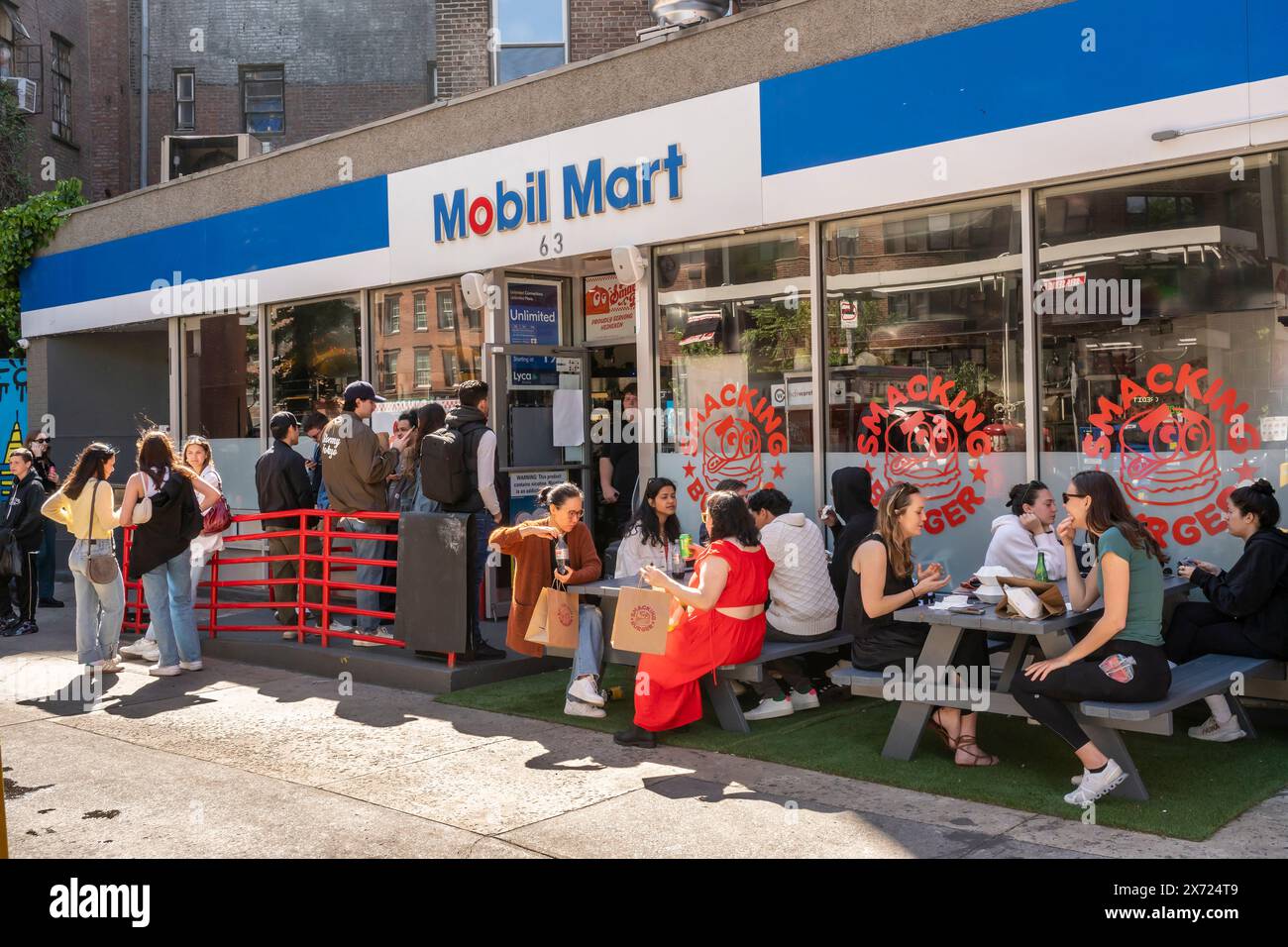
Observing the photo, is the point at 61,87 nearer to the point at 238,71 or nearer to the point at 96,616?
the point at 238,71

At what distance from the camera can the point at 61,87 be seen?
23.9m

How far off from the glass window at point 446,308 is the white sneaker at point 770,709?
20.1 feet

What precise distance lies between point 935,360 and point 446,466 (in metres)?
3.66

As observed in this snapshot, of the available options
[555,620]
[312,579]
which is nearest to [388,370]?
[312,579]

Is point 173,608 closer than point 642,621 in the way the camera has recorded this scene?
No

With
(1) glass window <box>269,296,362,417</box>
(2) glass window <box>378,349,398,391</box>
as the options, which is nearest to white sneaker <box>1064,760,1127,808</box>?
(2) glass window <box>378,349,398,391</box>

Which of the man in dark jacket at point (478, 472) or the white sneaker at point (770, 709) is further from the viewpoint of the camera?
the man in dark jacket at point (478, 472)

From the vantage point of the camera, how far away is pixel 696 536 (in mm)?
10023

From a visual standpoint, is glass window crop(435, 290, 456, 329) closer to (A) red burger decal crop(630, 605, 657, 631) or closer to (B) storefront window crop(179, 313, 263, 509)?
(B) storefront window crop(179, 313, 263, 509)

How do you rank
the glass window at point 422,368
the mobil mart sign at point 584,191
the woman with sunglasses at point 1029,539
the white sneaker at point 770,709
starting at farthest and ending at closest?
1. the glass window at point 422,368
2. the mobil mart sign at point 584,191
3. the white sneaker at point 770,709
4. the woman with sunglasses at point 1029,539

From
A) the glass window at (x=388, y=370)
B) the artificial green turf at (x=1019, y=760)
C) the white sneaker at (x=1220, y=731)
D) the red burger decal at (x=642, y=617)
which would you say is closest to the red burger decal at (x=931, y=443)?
the artificial green turf at (x=1019, y=760)

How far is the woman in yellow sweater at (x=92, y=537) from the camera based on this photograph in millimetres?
9164

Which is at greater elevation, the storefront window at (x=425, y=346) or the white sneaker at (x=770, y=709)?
the storefront window at (x=425, y=346)

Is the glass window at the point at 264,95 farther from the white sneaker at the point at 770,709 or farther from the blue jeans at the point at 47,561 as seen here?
the white sneaker at the point at 770,709
